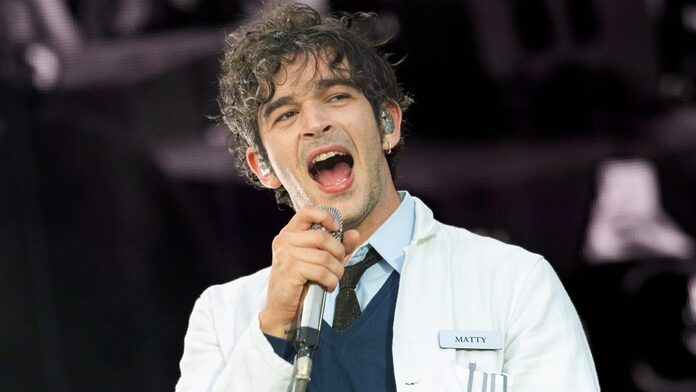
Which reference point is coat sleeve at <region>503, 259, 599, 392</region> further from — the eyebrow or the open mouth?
the eyebrow

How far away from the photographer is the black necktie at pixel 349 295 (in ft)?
6.71

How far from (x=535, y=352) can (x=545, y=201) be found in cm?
183

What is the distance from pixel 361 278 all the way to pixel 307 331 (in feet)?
1.57

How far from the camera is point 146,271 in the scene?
3932 mm

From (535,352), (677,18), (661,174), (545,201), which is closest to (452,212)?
(545,201)

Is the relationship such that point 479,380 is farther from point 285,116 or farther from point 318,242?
point 285,116

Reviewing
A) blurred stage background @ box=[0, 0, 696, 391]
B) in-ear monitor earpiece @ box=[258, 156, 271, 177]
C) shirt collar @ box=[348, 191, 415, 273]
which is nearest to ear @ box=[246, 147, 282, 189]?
in-ear monitor earpiece @ box=[258, 156, 271, 177]

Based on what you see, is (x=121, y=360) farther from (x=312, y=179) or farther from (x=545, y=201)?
(x=312, y=179)

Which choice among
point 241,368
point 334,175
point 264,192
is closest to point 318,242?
point 241,368

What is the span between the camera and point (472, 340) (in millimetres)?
1923

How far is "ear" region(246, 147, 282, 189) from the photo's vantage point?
234 cm

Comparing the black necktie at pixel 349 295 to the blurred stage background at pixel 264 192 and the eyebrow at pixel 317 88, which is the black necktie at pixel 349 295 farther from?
the blurred stage background at pixel 264 192

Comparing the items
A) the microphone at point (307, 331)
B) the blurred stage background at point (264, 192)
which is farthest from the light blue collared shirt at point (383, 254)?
the blurred stage background at point (264, 192)

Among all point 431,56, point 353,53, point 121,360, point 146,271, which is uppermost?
point 431,56
